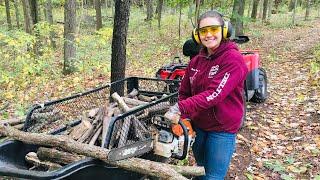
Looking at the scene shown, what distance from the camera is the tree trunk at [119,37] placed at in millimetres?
6246

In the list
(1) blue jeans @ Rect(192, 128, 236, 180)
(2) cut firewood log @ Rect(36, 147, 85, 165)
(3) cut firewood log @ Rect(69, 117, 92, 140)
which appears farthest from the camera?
(3) cut firewood log @ Rect(69, 117, 92, 140)

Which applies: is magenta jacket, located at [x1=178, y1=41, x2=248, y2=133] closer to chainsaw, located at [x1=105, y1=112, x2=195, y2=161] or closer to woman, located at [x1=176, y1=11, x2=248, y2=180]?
woman, located at [x1=176, y1=11, x2=248, y2=180]

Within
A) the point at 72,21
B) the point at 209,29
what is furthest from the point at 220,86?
the point at 72,21

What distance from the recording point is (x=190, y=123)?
4.40 m

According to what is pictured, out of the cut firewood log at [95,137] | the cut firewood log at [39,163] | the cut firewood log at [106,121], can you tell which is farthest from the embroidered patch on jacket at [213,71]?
the cut firewood log at [39,163]

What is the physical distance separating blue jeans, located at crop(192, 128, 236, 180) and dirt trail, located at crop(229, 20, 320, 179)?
1.32m

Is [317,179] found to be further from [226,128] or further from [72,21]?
[72,21]

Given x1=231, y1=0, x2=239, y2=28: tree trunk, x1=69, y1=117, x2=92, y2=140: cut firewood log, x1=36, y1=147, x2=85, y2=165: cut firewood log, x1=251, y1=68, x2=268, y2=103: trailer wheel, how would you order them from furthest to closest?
x1=231, y1=0, x2=239, y2=28: tree trunk → x1=251, y1=68, x2=268, y2=103: trailer wheel → x1=69, y1=117, x2=92, y2=140: cut firewood log → x1=36, y1=147, x2=85, y2=165: cut firewood log

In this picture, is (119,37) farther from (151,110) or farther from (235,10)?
(235,10)

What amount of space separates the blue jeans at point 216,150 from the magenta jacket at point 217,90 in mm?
82

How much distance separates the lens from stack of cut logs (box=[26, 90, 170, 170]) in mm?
4215

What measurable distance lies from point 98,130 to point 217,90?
1714 millimetres

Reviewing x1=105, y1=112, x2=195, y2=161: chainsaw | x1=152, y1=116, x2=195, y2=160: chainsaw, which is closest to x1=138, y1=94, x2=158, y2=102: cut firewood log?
x1=105, y1=112, x2=195, y2=161: chainsaw

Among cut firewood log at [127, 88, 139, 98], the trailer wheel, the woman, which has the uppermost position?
the woman
